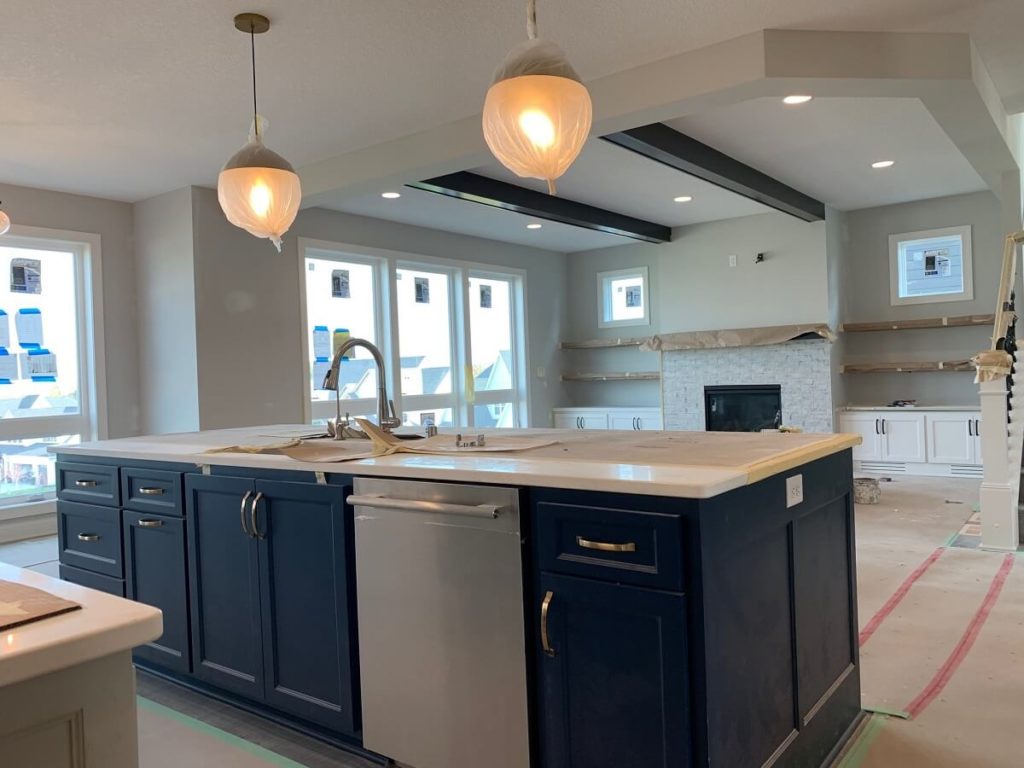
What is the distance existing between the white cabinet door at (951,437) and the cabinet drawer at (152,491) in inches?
271

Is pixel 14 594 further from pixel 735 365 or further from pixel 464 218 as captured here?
pixel 735 365

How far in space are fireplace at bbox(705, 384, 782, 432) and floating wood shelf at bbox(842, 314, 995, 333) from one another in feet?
3.57

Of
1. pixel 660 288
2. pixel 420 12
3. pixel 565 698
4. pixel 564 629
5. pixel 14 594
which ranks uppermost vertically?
pixel 420 12

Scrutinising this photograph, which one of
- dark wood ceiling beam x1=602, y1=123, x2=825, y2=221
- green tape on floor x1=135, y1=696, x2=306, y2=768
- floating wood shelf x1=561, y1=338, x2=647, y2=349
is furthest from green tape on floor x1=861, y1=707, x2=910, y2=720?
floating wood shelf x1=561, y1=338, x2=647, y2=349

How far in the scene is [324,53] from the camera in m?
3.52

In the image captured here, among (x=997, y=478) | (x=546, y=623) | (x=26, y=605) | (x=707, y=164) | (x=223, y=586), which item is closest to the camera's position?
(x=26, y=605)

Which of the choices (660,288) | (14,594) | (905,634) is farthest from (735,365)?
(14,594)

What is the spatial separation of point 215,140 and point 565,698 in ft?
13.5

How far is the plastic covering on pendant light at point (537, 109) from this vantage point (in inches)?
86.3

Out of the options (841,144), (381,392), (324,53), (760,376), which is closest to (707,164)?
(841,144)

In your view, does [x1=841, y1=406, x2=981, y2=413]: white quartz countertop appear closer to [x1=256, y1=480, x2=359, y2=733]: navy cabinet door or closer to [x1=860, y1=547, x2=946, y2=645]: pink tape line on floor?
[x1=860, y1=547, x2=946, y2=645]: pink tape line on floor

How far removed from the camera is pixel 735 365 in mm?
8164

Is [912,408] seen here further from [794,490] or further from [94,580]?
[94,580]

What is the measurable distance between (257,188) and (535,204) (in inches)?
151
